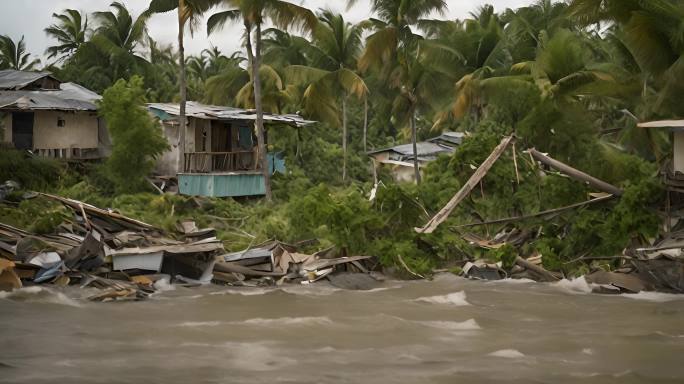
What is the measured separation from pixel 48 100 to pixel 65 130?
118cm

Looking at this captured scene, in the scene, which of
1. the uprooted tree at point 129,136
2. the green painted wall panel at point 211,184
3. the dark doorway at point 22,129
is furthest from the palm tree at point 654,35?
the dark doorway at point 22,129

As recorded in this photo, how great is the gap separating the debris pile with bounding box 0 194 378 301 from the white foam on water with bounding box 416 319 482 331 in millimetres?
3345

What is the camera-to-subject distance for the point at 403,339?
1315 cm

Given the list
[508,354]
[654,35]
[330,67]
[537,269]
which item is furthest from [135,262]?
[330,67]

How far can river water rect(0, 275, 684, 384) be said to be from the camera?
440 inches

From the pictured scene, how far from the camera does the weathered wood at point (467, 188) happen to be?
58.7 ft

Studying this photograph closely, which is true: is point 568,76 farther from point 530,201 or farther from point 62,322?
point 62,322

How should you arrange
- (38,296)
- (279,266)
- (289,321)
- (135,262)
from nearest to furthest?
(289,321) < (38,296) < (135,262) < (279,266)

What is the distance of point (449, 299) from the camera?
16.1 metres

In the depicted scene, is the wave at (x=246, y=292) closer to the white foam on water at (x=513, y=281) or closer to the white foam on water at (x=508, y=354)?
the white foam on water at (x=513, y=281)

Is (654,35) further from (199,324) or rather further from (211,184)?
(211,184)

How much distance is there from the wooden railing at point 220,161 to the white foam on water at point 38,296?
10069 mm

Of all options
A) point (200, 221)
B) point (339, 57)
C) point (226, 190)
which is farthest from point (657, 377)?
point (339, 57)

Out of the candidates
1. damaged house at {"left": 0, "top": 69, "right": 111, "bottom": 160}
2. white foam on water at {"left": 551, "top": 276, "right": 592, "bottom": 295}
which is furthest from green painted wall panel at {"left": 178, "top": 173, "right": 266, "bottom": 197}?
white foam on water at {"left": 551, "top": 276, "right": 592, "bottom": 295}
